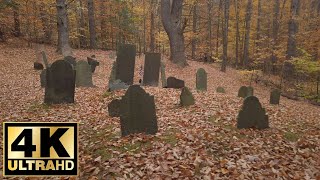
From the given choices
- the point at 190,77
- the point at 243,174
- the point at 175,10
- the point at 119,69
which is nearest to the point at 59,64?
the point at 119,69

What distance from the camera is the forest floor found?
5.75 meters

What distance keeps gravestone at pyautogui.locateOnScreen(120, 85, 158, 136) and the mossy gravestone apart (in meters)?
2.36

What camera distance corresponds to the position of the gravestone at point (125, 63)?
1207cm

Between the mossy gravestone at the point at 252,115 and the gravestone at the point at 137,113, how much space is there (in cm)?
236

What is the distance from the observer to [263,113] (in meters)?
8.02

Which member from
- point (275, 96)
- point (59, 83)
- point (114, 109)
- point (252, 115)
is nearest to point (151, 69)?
point (59, 83)

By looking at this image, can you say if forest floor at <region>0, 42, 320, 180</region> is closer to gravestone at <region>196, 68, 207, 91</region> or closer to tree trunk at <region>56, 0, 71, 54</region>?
gravestone at <region>196, 68, 207, 91</region>

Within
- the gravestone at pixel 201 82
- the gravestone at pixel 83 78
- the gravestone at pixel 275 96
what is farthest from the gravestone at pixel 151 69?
the gravestone at pixel 275 96

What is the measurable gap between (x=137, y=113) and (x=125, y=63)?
5.35 meters

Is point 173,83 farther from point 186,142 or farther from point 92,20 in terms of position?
point 92,20

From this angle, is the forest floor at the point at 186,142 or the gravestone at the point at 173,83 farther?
the gravestone at the point at 173,83

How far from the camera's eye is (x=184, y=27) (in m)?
22.6

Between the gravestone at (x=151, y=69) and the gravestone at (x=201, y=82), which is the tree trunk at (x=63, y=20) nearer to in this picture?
the gravestone at (x=151, y=69)

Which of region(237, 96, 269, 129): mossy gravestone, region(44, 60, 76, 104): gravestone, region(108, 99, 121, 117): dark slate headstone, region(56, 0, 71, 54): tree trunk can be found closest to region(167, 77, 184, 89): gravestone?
region(44, 60, 76, 104): gravestone
